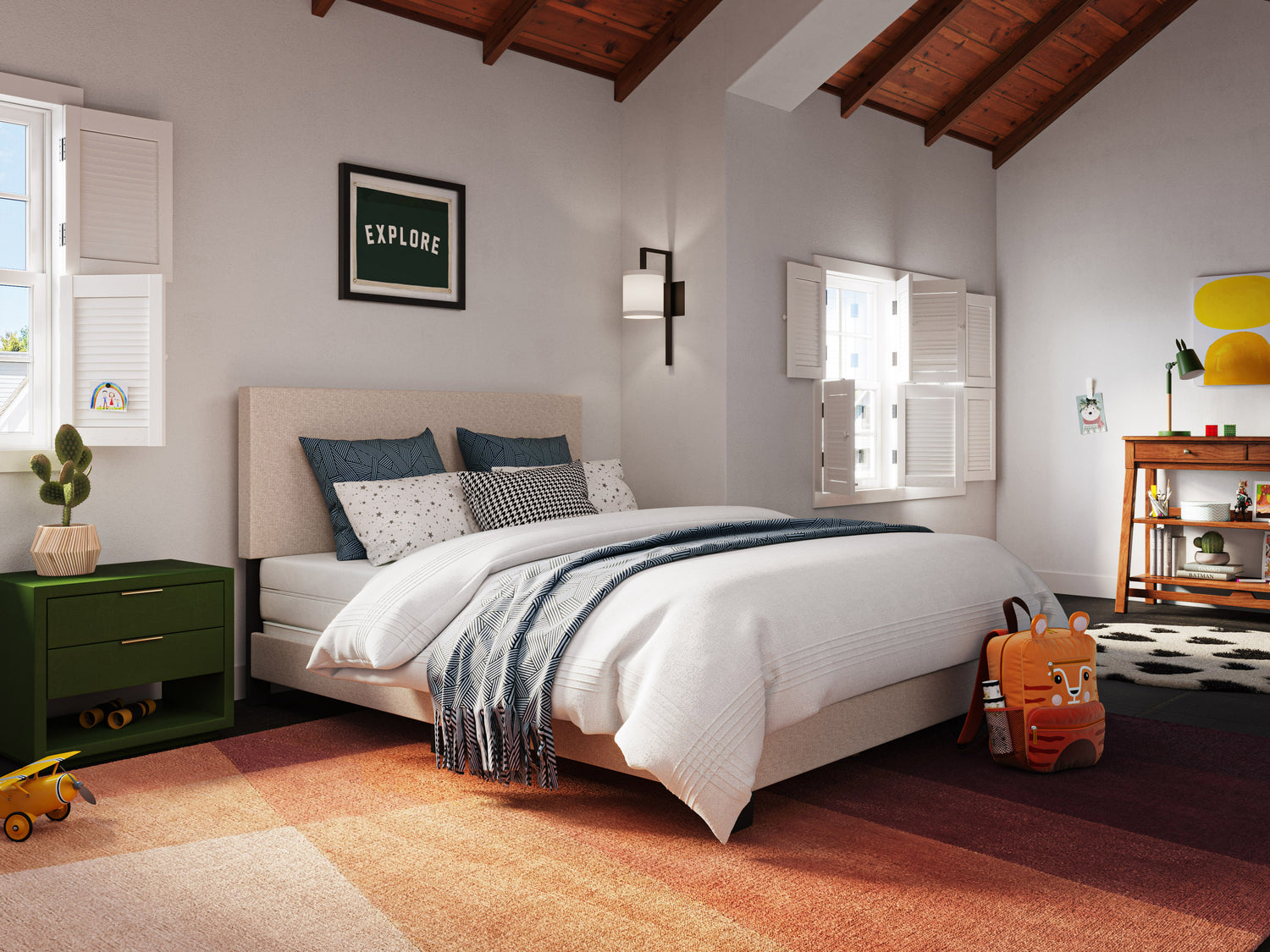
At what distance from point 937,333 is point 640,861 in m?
4.62

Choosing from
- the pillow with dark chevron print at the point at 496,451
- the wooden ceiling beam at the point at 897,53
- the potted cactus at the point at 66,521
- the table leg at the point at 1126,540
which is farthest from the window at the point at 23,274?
the table leg at the point at 1126,540

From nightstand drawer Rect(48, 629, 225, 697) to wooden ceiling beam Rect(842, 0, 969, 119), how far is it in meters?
4.24

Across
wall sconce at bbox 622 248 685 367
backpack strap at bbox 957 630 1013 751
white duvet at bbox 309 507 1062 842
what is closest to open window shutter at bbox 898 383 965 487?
wall sconce at bbox 622 248 685 367

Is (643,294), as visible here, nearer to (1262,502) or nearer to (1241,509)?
(1241,509)

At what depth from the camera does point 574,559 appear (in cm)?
301

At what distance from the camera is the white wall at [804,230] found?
5.16m

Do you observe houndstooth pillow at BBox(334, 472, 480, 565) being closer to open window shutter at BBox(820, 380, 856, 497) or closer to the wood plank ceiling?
the wood plank ceiling

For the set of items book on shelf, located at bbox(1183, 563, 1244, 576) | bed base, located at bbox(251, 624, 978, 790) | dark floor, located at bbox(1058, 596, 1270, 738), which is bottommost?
dark floor, located at bbox(1058, 596, 1270, 738)

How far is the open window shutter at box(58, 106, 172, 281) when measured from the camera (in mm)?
3605

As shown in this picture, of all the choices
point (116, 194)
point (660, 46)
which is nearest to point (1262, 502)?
point (660, 46)

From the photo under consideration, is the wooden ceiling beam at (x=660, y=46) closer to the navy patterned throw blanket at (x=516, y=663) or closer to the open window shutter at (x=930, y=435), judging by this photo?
the open window shutter at (x=930, y=435)

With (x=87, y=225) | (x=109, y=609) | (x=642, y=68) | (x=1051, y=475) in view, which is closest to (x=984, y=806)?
(x=109, y=609)

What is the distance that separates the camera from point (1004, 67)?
6086 mm

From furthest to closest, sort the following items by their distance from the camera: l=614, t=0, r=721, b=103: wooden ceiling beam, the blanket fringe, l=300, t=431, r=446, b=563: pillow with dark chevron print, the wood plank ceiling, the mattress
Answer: l=614, t=0, r=721, b=103: wooden ceiling beam → the wood plank ceiling → l=300, t=431, r=446, b=563: pillow with dark chevron print → the mattress → the blanket fringe
